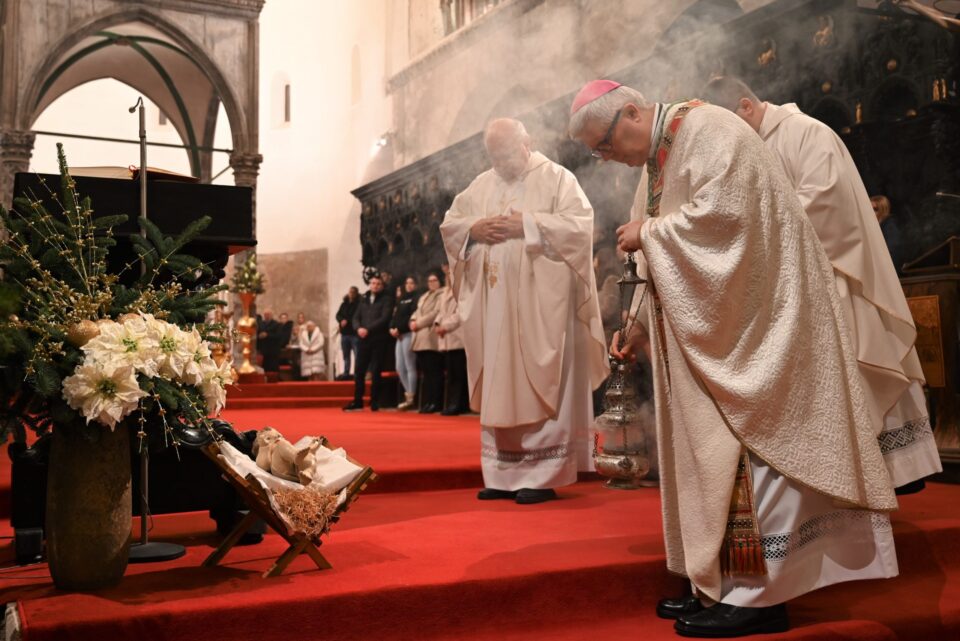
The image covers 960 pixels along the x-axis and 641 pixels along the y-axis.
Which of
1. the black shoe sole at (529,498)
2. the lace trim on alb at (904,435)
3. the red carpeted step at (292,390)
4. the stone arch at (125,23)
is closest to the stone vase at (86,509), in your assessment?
the black shoe sole at (529,498)

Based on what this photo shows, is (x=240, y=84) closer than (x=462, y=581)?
No

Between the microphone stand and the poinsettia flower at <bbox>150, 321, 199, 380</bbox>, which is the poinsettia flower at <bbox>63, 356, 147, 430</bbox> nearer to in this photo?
the poinsettia flower at <bbox>150, 321, 199, 380</bbox>

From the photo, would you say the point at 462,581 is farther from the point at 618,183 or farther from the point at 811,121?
the point at 618,183

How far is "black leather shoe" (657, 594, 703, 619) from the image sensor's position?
273cm

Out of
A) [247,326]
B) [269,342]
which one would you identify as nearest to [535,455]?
[247,326]

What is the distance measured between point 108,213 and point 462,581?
161cm

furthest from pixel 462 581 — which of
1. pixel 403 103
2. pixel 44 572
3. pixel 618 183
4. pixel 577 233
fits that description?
pixel 403 103

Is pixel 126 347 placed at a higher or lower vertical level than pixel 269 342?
lower

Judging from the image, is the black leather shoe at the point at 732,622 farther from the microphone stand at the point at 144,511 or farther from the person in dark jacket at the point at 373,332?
the person in dark jacket at the point at 373,332

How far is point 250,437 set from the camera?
340cm

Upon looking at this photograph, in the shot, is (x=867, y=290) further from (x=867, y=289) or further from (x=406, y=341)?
(x=406, y=341)

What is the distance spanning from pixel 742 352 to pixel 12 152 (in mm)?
12533

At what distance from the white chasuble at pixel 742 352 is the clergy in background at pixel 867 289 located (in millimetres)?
905

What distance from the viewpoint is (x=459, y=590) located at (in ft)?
8.80
